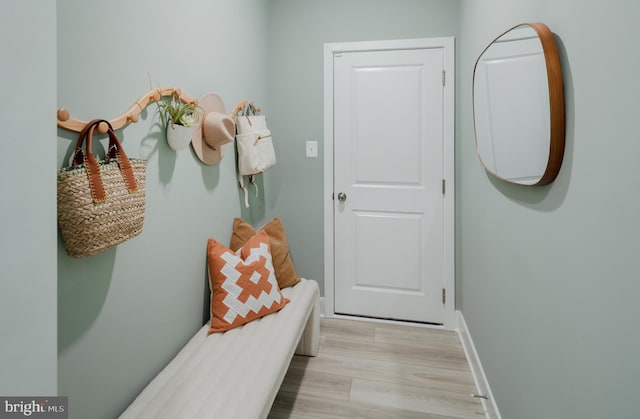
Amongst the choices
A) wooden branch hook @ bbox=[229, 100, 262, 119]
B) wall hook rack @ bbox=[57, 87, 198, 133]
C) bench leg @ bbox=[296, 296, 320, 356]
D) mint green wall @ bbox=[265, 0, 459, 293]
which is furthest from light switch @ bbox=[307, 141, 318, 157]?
wall hook rack @ bbox=[57, 87, 198, 133]

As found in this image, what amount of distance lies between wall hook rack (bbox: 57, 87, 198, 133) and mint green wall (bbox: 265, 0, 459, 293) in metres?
1.23

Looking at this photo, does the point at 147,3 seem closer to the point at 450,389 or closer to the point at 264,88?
the point at 264,88

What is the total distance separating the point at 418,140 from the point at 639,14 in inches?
77.4

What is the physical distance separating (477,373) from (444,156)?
1406 mm

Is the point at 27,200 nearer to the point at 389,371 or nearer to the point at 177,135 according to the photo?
the point at 177,135

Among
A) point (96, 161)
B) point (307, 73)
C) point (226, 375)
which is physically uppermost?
point (307, 73)

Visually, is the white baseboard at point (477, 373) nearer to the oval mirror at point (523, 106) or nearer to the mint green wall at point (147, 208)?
the oval mirror at point (523, 106)

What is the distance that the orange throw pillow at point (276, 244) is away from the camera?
2213 millimetres

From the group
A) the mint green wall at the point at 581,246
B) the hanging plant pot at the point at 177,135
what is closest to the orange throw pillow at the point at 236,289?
the hanging plant pot at the point at 177,135

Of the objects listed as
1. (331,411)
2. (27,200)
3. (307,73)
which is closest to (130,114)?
(27,200)

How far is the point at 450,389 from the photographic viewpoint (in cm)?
202

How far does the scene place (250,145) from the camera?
7.32ft

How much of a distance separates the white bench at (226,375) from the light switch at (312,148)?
4.28ft

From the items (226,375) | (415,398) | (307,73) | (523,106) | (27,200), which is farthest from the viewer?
(307,73)
